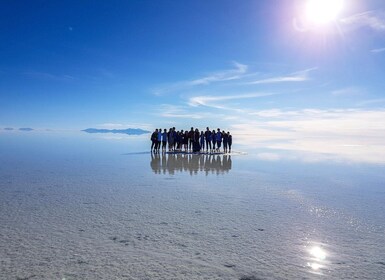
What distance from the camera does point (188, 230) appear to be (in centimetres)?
662

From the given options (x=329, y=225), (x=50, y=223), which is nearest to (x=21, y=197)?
(x=50, y=223)

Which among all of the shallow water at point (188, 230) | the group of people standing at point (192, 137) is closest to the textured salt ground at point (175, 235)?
the shallow water at point (188, 230)

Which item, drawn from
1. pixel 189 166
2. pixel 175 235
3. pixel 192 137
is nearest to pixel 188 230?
pixel 175 235

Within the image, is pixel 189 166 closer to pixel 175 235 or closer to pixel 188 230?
pixel 188 230

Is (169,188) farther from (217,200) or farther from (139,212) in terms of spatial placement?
(139,212)

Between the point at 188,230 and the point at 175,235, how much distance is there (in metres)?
0.40

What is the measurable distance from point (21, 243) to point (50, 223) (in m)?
1.24

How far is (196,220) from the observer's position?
735 cm

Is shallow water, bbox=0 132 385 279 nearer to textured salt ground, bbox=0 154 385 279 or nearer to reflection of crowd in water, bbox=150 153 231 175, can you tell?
textured salt ground, bbox=0 154 385 279

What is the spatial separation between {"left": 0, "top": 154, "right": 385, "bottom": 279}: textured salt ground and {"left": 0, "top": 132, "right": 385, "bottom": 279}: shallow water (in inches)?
0.8

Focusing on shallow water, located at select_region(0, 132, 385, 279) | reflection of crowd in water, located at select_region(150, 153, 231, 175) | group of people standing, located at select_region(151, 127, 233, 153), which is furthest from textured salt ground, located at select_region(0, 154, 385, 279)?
group of people standing, located at select_region(151, 127, 233, 153)

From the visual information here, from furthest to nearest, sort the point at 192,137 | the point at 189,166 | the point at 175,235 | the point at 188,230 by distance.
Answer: the point at 192,137 < the point at 189,166 < the point at 188,230 < the point at 175,235

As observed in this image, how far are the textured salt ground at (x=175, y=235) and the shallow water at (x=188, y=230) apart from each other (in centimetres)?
2

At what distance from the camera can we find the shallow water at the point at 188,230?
4.87 m
